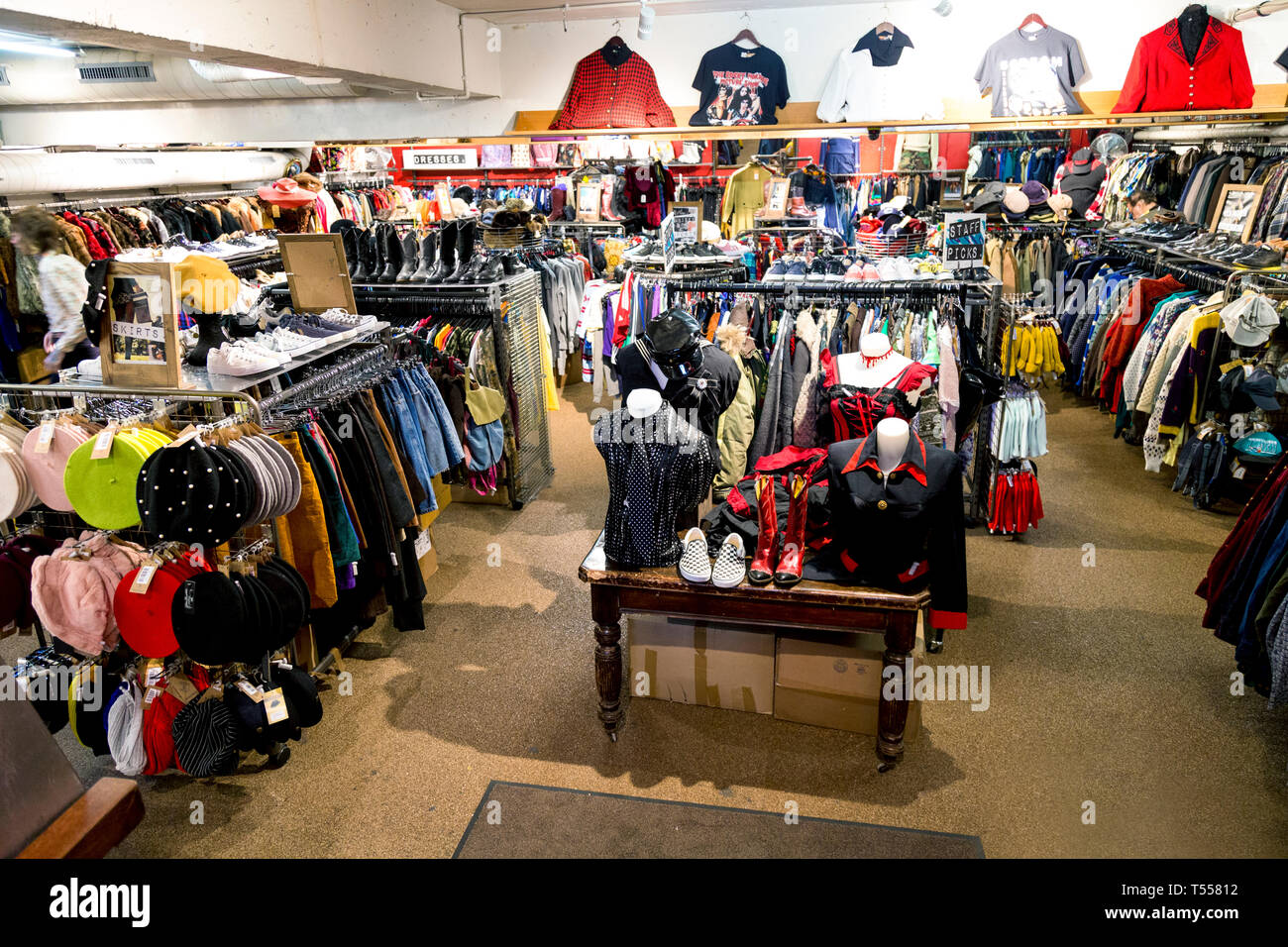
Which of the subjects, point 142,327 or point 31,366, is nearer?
point 142,327

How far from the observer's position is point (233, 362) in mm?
2959

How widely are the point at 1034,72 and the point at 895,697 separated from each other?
636cm

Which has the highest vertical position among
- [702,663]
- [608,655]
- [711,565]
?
[711,565]

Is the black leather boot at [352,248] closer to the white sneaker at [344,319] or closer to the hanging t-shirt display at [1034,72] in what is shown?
the white sneaker at [344,319]

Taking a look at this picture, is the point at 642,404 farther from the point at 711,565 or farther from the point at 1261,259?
the point at 1261,259

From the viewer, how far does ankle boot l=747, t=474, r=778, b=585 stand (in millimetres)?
2881

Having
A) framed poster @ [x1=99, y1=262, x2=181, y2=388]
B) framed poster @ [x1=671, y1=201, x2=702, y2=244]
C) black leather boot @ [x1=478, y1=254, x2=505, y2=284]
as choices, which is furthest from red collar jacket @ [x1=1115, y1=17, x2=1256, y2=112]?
framed poster @ [x1=99, y1=262, x2=181, y2=388]

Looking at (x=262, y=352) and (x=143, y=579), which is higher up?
(x=262, y=352)

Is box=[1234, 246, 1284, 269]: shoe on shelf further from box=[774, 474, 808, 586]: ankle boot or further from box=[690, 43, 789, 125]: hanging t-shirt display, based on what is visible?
box=[690, 43, 789, 125]: hanging t-shirt display

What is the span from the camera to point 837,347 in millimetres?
4055

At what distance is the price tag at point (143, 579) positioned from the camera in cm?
271

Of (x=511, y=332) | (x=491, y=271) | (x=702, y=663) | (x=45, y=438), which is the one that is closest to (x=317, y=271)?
(x=491, y=271)

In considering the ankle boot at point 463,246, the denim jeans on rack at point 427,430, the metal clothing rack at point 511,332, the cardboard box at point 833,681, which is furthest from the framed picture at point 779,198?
the cardboard box at point 833,681
